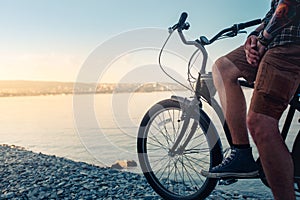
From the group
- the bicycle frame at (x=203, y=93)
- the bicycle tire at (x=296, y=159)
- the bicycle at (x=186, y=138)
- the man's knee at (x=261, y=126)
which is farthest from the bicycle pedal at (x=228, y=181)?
the man's knee at (x=261, y=126)

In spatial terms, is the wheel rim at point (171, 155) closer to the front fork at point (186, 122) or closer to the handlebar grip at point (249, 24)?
the front fork at point (186, 122)

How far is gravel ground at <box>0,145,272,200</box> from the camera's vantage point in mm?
4633

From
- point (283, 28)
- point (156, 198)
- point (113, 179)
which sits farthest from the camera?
point (113, 179)

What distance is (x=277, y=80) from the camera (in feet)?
7.65

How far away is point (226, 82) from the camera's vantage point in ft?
9.21

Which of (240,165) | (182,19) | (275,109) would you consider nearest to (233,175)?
(240,165)

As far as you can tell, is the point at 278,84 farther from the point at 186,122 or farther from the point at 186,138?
the point at 186,138

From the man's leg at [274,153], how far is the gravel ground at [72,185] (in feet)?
6.82

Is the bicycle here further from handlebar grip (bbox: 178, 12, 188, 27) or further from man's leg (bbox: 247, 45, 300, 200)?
man's leg (bbox: 247, 45, 300, 200)

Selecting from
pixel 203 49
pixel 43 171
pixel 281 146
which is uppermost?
pixel 203 49

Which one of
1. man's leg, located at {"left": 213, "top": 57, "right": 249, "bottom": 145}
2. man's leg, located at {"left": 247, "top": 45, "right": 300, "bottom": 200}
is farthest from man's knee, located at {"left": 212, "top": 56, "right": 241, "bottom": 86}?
man's leg, located at {"left": 247, "top": 45, "right": 300, "bottom": 200}

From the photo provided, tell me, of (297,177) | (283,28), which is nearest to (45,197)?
(297,177)

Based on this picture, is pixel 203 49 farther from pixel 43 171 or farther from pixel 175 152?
pixel 43 171

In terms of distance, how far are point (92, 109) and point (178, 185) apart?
121cm
